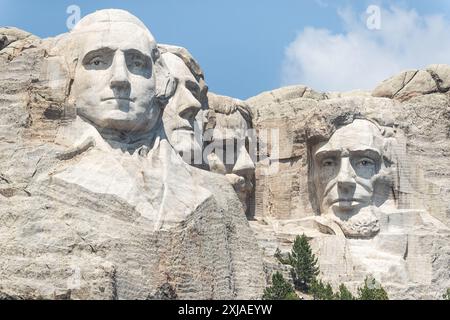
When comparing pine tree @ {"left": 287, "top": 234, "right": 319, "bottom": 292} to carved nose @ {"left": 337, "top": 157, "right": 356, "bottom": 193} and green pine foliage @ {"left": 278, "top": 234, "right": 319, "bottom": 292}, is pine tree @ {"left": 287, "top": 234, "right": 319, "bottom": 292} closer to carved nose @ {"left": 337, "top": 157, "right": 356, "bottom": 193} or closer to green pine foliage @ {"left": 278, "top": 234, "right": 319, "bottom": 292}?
green pine foliage @ {"left": 278, "top": 234, "right": 319, "bottom": 292}

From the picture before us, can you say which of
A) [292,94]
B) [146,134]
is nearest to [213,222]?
[146,134]

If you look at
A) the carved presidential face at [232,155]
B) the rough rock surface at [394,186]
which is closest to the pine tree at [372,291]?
the rough rock surface at [394,186]

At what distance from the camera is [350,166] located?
30.5 meters

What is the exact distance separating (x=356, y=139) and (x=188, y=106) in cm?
267

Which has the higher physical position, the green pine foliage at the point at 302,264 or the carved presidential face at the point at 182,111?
the carved presidential face at the point at 182,111

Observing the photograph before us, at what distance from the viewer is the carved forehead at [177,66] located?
97.7 feet

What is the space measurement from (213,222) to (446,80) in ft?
20.3

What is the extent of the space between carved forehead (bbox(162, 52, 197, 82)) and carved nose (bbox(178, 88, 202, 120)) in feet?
0.78

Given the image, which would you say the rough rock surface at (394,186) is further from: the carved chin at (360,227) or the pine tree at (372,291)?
the pine tree at (372,291)

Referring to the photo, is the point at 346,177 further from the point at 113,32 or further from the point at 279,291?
the point at 113,32

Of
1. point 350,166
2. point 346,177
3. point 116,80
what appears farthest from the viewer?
point 350,166

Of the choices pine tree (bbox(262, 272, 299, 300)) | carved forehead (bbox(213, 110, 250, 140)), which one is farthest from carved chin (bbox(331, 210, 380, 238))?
pine tree (bbox(262, 272, 299, 300))

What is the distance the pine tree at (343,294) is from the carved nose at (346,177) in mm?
2359

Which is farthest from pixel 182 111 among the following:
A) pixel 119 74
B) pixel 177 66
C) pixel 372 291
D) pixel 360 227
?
pixel 372 291
